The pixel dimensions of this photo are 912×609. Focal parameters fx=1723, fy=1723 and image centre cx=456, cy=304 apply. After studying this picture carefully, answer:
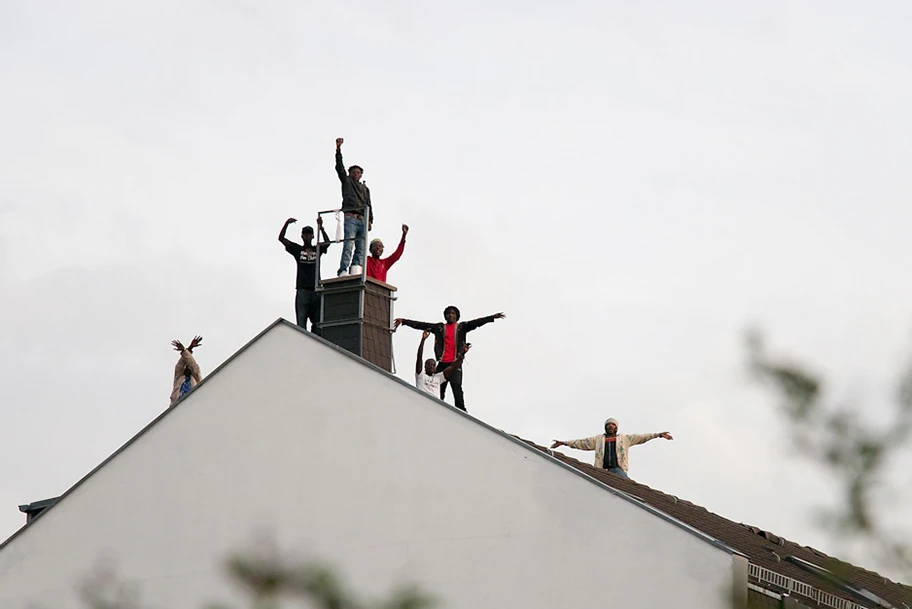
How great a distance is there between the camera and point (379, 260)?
23078 millimetres

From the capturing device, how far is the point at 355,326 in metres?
22.2

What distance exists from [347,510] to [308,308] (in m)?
4.41

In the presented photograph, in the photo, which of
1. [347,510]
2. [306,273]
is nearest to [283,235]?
[306,273]

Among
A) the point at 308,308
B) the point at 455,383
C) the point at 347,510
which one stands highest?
the point at 308,308

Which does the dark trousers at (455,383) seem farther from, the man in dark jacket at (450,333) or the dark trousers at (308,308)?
the dark trousers at (308,308)

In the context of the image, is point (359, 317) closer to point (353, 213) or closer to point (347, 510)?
point (353, 213)

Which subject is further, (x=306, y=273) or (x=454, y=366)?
(x=306, y=273)

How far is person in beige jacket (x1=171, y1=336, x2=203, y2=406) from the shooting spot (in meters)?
22.2

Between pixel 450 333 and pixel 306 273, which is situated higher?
pixel 306 273

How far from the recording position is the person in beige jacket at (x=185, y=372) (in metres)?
22.2

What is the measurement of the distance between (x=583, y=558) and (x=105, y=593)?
233 inches

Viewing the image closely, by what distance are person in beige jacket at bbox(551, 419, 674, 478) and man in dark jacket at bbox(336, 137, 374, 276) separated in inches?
152

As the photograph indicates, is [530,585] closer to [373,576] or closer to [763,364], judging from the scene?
[373,576]

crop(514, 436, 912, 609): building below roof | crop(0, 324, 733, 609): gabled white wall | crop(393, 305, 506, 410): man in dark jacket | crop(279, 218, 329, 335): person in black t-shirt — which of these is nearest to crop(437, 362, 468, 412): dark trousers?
crop(393, 305, 506, 410): man in dark jacket
